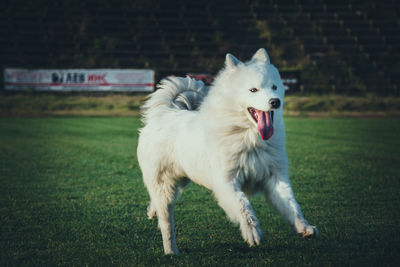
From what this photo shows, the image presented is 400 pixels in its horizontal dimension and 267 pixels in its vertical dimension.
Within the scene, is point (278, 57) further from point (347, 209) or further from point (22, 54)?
point (347, 209)

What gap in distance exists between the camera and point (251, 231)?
10.9 ft

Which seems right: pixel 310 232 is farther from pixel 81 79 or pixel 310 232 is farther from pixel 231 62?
pixel 81 79

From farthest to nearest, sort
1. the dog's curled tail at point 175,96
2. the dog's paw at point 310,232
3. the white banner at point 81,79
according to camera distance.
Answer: the white banner at point 81,79 → the dog's curled tail at point 175,96 → the dog's paw at point 310,232

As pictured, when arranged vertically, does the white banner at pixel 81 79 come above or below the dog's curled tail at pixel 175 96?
above

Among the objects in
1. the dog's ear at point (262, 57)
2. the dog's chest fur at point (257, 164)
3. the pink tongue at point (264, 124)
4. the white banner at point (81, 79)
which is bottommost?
the dog's chest fur at point (257, 164)

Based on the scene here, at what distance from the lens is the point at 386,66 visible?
28.5 m

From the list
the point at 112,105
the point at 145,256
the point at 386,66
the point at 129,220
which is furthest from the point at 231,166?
the point at 386,66


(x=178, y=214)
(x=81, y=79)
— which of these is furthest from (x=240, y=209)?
(x=81, y=79)

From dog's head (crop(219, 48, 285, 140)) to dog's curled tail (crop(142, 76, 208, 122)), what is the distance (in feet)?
3.36

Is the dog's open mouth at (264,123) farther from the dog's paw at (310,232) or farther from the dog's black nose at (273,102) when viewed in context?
the dog's paw at (310,232)

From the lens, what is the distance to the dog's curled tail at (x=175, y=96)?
4.78m

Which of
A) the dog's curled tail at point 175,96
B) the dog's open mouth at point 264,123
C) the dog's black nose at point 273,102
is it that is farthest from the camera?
the dog's curled tail at point 175,96

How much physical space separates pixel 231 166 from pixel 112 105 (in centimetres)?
1923

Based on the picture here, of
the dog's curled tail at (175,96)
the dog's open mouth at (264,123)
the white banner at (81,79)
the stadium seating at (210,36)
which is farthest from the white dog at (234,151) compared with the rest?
the stadium seating at (210,36)
